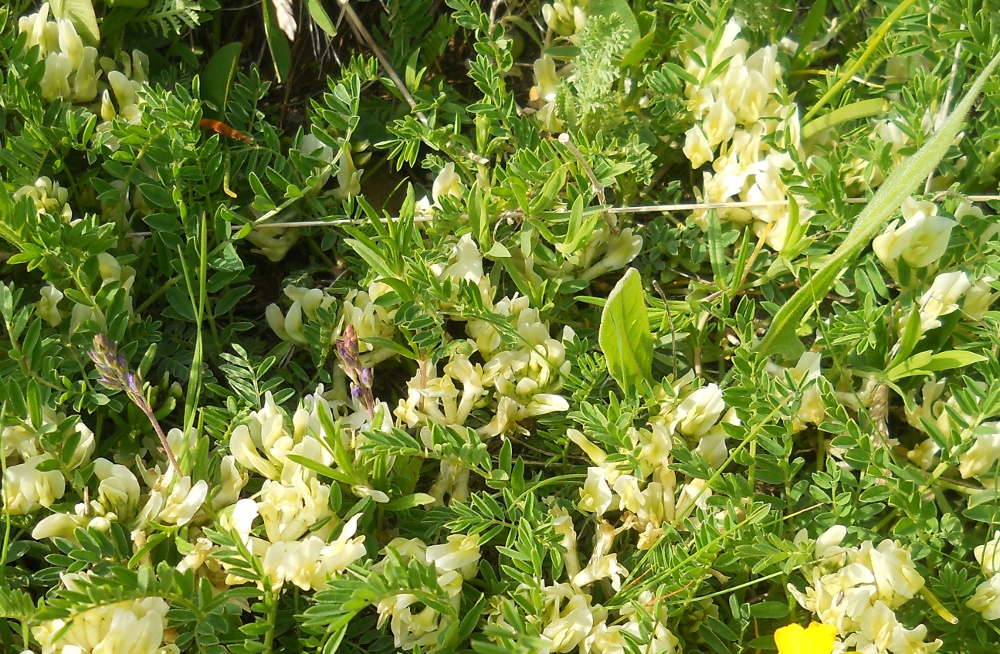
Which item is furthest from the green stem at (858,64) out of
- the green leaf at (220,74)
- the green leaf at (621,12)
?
the green leaf at (220,74)

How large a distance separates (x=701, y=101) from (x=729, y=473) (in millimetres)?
788

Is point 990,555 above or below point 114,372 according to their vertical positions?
below

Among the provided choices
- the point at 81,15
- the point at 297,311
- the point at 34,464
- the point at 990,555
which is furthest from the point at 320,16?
the point at 990,555

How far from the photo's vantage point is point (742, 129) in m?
2.00

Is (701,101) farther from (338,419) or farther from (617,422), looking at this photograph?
(338,419)

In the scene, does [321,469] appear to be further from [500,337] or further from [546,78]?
[546,78]

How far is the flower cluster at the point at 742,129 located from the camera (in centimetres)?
188

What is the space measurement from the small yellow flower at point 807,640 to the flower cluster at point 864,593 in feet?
0.46

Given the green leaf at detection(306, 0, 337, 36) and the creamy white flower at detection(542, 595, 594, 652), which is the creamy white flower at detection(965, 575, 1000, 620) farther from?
the green leaf at detection(306, 0, 337, 36)

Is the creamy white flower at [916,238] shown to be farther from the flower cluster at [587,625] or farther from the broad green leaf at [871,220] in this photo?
the flower cluster at [587,625]

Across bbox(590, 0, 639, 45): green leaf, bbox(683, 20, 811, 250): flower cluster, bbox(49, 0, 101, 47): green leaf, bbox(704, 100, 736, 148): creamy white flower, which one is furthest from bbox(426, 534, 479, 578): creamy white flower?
bbox(49, 0, 101, 47): green leaf

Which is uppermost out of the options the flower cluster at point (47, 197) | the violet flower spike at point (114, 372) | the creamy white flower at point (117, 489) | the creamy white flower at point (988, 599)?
the flower cluster at point (47, 197)

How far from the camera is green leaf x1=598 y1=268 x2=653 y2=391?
165 centimetres

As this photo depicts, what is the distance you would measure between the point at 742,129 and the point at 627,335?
603mm
